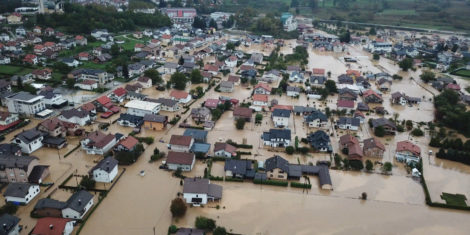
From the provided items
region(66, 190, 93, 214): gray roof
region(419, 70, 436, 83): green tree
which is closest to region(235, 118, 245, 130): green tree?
region(66, 190, 93, 214): gray roof

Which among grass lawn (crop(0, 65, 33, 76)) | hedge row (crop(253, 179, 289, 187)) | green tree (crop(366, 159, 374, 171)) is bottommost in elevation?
hedge row (crop(253, 179, 289, 187))

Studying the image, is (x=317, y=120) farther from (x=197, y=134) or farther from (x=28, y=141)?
(x=28, y=141)

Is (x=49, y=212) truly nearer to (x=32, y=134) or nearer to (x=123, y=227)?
(x=123, y=227)

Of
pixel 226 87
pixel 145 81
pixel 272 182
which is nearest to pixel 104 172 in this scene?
pixel 272 182

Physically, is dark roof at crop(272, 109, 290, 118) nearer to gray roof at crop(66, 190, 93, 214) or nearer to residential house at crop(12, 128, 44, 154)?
gray roof at crop(66, 190, 93, 214)

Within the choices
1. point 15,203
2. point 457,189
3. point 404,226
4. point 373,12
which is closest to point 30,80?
point 15,203
